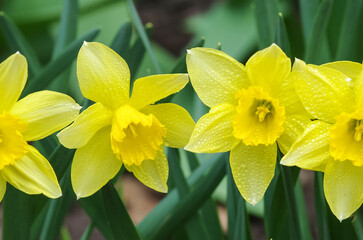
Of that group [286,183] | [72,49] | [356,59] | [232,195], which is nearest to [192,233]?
[232,195]

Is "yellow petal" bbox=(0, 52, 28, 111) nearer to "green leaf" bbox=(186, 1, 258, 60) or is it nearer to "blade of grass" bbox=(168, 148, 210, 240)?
"blade of grass" bbox=(168, 148, 210, 240)

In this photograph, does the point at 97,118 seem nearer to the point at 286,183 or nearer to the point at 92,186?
the point at 92,186

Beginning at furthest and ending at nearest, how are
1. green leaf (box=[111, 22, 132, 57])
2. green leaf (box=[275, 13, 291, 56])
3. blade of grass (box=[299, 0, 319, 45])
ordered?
blade of grass (box=[299, 0, 319, 45]) < green leaf (box=[111, 22, 132, 57]) < green leaf (box=[275, 13, 291, 56])

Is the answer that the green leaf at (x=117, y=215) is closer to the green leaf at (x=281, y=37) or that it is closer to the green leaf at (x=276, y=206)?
the green leaf at (x=276, y=206)

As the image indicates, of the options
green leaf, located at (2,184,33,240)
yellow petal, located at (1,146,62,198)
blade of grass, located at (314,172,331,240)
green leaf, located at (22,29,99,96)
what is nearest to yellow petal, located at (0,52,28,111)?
yellow petal, located at (1,146,62,198)

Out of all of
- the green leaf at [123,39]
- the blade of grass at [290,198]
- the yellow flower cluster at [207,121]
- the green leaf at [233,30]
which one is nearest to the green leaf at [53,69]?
the green leaf at [123,39]

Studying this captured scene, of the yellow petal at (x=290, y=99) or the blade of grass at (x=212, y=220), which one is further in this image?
the blade of grass at (x=212, y=220)
